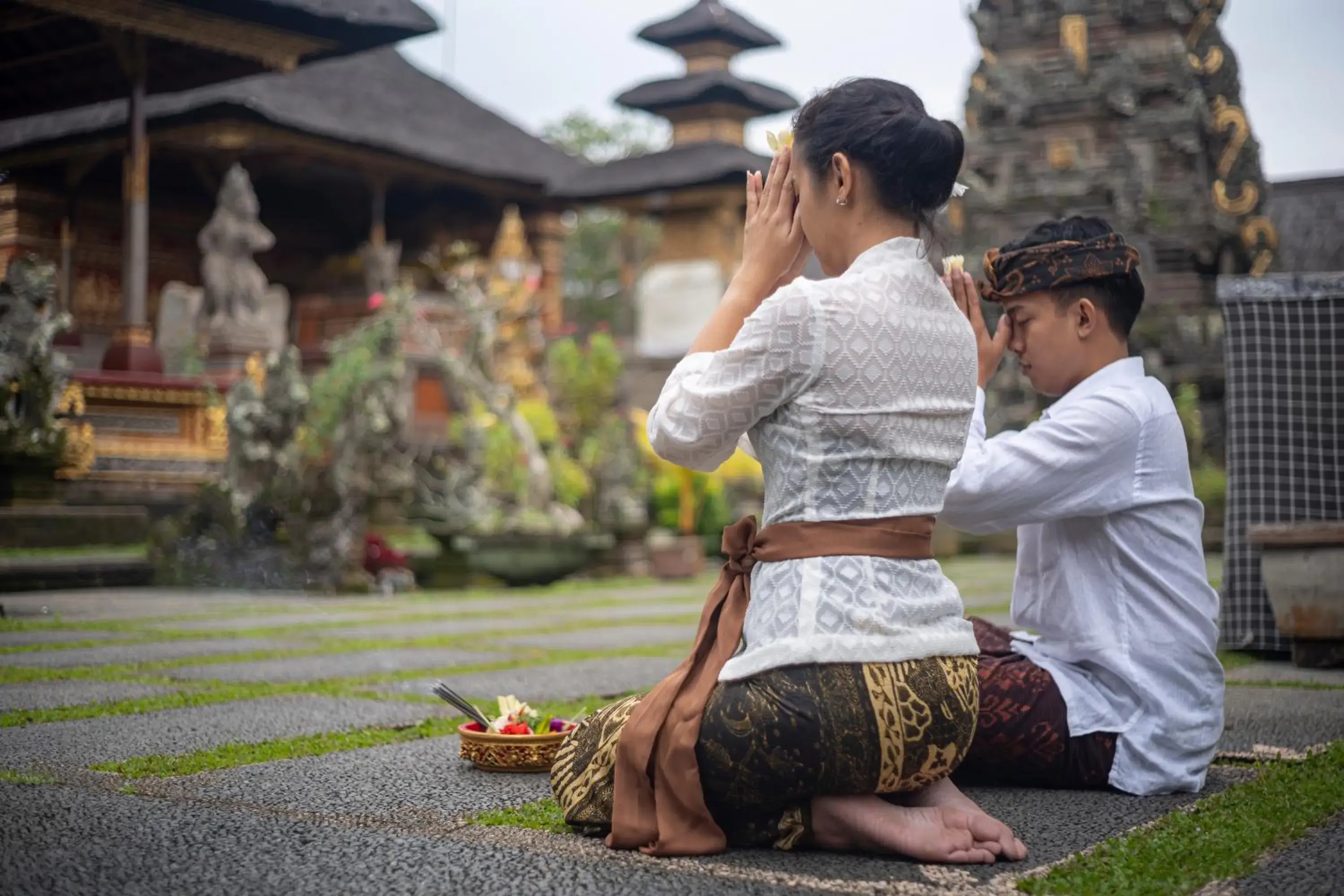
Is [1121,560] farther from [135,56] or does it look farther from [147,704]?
[135,56]

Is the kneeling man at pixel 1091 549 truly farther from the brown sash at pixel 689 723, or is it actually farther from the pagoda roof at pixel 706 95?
the pagoda roof at pixel 706 95

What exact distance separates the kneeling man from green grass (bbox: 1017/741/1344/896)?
0.17m

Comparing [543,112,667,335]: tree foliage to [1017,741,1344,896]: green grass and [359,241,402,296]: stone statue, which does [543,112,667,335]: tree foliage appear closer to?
[359,241,402,296]: stone statue

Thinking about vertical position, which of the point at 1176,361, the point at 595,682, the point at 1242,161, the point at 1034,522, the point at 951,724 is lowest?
the point at 595,682

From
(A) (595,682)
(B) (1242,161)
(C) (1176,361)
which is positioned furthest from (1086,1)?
(A) (595,682)

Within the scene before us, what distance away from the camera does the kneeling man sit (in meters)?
2.82

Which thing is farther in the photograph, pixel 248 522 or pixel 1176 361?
pixel 1176 361

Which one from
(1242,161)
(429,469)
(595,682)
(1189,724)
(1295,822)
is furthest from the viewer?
(1242,161)

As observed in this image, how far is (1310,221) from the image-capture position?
22.7 m

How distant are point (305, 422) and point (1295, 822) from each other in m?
8.16

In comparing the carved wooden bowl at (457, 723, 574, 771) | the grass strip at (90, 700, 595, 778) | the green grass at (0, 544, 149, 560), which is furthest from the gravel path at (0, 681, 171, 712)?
the green grass at (0, 544, 149, 560)

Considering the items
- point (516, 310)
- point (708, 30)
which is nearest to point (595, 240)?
point (708, 30)

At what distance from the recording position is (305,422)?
982 centimetres

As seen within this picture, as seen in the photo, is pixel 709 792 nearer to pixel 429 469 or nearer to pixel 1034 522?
pixel 1034 522
